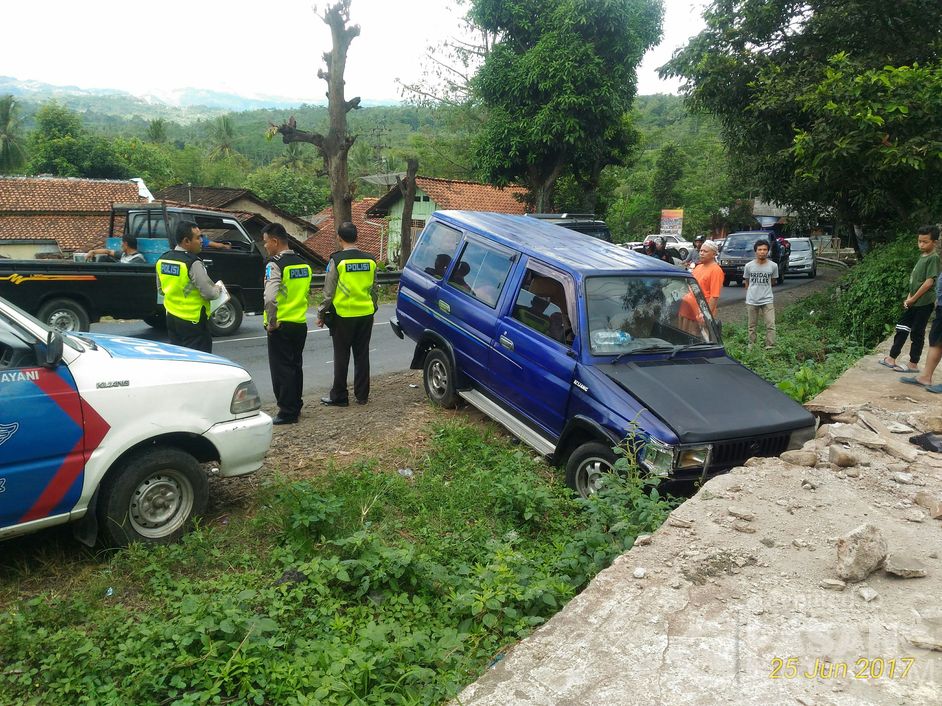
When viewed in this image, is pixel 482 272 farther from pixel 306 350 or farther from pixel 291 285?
pixel 306 350

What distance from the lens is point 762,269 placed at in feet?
33.2

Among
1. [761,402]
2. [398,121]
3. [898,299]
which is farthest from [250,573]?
[398,121]

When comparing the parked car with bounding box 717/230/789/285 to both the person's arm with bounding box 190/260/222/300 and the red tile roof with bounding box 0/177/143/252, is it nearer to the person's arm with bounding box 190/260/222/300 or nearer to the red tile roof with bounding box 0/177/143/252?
the person's arm with bounding box 190/260/222/300

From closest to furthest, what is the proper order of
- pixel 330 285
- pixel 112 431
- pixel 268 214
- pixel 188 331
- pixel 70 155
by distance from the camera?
pixel 112 431 → pixel 188 331 → pixel 330 285 → pixel 268 214 → pixel 70 155

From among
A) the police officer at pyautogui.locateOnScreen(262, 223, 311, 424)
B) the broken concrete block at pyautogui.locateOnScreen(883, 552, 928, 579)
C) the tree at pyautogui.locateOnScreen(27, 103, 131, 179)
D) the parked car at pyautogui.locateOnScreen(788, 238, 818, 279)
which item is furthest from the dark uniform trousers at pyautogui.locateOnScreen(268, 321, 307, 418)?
the tree at pyautogui.locateOnScreen(27, 103, 131, 179)

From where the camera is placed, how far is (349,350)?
751 cm

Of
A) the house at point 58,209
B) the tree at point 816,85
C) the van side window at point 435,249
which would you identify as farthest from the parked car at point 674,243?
the house at point 58,209

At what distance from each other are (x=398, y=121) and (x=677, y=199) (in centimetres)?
6875

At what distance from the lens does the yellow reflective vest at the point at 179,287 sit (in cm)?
630

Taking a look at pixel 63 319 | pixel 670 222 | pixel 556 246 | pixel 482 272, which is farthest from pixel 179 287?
pixel 670 222

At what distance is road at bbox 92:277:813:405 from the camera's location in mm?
9047

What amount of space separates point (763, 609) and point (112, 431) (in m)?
3.55

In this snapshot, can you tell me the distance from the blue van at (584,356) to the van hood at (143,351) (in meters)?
2.53

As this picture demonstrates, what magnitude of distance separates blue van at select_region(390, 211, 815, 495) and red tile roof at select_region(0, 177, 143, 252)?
31.2 metres
